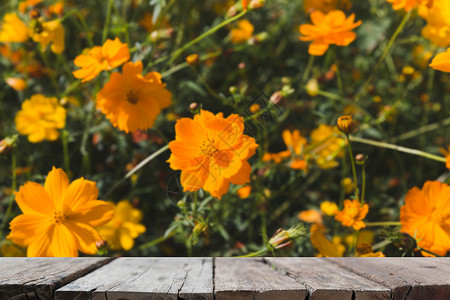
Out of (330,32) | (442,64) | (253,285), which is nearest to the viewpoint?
(253,285)

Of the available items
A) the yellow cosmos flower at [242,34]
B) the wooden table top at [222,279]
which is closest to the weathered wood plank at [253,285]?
the wooden table top at [222,279]

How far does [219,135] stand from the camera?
0.79 metres

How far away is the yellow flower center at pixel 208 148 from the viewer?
80 cm

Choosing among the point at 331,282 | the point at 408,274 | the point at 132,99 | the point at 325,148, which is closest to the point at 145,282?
the point at 331,282

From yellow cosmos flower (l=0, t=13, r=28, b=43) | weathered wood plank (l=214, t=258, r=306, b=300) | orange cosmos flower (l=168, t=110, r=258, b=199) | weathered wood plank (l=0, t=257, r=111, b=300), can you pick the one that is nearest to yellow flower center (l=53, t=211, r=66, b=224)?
weathered wood plank (l=0, t=257, r=111, b=300)

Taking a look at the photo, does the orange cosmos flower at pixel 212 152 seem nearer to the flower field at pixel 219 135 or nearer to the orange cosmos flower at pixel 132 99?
the flower field at pixel 219 135

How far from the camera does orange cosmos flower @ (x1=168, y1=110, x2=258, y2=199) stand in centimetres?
76

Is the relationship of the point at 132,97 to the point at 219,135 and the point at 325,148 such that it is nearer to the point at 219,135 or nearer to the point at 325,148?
the point at 219,135

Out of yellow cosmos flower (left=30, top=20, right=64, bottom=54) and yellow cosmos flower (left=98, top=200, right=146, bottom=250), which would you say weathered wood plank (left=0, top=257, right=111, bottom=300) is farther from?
yellow cosmos flower (left=30, top=20, right=64, bottom=54)

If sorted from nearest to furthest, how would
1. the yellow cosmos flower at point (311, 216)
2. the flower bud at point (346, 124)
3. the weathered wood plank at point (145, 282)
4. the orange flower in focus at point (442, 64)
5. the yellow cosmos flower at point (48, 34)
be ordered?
the weathered wood plank at point (145, 282), the orange flower in focus at point (442, 64), the flower bud at point (346, 124), the yellow cosmos flower at point (48, 34), the yellow cosmos flower at point (311, 216)

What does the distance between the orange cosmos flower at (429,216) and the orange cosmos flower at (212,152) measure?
39cm

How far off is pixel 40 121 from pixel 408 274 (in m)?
1.02

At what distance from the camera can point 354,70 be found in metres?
1.69

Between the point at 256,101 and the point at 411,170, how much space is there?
2.42 ft
